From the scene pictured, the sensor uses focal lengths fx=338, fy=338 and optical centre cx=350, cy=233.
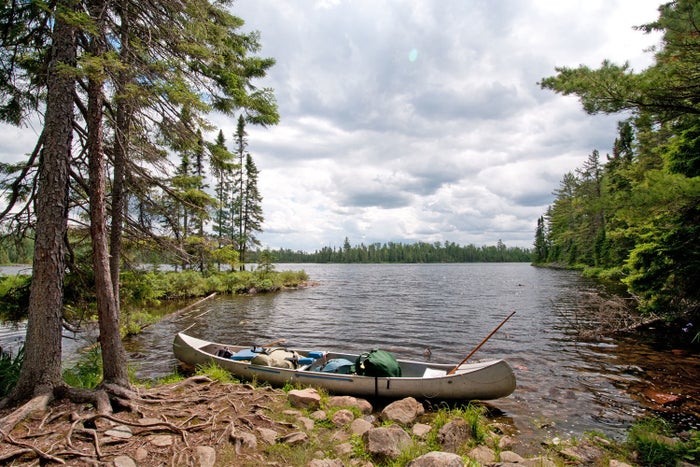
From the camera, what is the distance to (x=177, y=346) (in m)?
11.0

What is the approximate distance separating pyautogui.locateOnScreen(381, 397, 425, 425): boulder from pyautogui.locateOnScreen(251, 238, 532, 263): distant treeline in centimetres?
16391

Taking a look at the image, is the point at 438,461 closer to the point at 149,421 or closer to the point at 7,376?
the point at 149,421

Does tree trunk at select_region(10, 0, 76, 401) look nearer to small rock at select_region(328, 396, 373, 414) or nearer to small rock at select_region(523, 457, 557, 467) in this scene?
small rock at select_region(328, 396, 373, 414)

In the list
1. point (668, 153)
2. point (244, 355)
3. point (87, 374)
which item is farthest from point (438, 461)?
point (668, 153)

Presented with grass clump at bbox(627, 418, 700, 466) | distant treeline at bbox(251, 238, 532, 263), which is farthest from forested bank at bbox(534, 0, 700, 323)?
distant treeline at bbox(251, 238, 532, 263)

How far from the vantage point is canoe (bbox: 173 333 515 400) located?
789cm

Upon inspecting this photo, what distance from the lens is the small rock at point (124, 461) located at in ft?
14.3

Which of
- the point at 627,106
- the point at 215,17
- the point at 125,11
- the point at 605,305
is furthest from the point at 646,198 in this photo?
the point at 605,305

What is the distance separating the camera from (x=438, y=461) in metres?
4.46

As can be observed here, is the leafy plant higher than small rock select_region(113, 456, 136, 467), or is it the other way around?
the leafy plant

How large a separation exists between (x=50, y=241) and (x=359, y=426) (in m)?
6.14

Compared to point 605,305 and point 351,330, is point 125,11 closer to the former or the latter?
point 351,330

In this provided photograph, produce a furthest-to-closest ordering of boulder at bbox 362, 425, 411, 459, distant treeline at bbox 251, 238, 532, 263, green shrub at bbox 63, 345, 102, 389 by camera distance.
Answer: distant treeline at bbox 251, 238, 532, 263
green shrub at bbox 63, 345, 102, 389
boulder at bbox 362, 425, 411, 459

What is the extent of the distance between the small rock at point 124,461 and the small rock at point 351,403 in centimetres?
397
